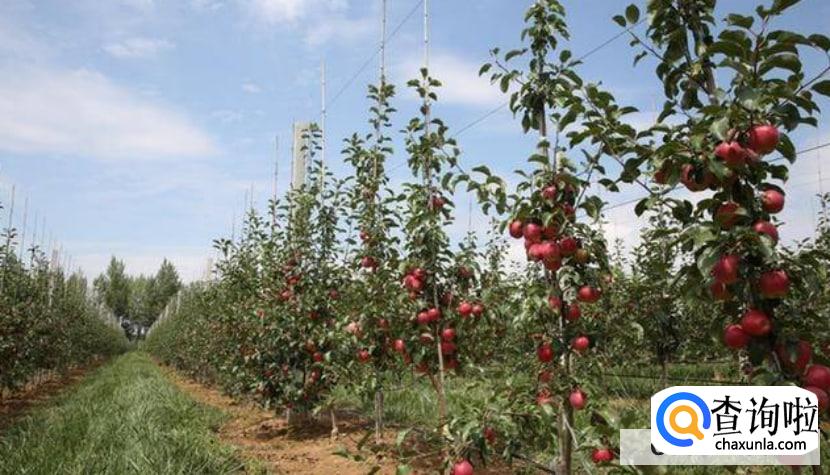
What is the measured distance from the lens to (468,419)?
2207 mm

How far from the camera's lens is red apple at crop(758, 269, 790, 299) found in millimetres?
1477

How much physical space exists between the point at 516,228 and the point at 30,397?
13.0 meters

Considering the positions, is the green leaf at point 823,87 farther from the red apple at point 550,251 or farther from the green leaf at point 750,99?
the red apple at point 550,251

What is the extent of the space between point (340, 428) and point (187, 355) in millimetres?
10273

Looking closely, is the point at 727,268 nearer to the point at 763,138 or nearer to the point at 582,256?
the point at 763,138

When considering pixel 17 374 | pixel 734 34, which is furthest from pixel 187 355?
pixel 734 34

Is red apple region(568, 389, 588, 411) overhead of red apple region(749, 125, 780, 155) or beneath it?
beneath

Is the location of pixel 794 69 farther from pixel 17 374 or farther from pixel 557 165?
pixel 17 374

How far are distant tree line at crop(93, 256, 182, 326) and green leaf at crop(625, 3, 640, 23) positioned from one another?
54286 millimetres

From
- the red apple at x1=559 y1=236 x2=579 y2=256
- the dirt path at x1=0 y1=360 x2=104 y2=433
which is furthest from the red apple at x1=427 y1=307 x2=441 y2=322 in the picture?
the dirt path at x1=0 y1=360 x2=104 y2=433

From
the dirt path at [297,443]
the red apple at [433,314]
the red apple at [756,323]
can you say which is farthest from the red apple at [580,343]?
the dirt path at [297,443]
